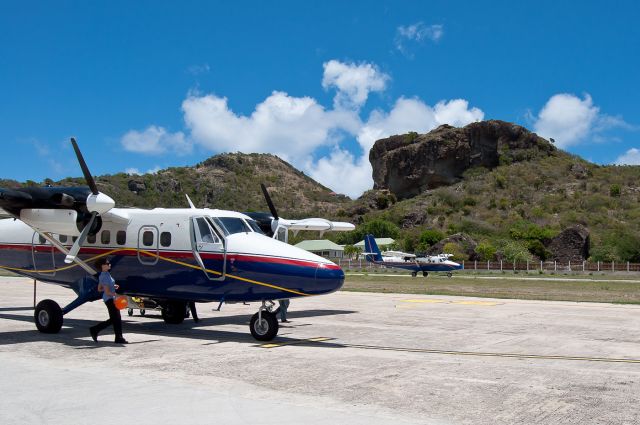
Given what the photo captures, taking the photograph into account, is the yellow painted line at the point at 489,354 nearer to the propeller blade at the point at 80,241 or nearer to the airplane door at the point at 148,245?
the airplane door at the point at 148,245

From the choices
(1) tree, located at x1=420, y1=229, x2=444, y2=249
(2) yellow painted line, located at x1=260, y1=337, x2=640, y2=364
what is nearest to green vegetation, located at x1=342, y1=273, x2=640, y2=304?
(2) yellow painted line, located at x1=260, y1=337, x2=640, y2=364

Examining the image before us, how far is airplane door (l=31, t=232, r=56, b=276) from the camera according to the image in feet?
57.7

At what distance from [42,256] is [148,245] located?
3942 mm

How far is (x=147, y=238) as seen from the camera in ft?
52.7

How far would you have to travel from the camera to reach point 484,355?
13133 mm

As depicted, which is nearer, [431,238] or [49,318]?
[49,318]

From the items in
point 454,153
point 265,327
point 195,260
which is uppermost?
point 454,153

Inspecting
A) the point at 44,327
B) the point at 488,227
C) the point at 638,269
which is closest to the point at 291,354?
the point at 44,327

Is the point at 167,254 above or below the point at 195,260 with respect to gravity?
above

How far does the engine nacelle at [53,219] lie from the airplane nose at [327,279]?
613 centimetres

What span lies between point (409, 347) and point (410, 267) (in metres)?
51.7

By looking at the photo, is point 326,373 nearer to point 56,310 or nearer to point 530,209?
point 56,310

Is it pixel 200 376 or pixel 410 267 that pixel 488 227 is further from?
pixel 200 376

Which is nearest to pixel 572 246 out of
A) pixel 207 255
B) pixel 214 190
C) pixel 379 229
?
pixel 379 229
